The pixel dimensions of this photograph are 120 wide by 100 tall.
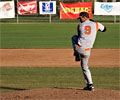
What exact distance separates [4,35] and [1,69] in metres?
13.5

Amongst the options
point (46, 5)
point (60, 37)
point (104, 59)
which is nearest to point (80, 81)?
point (104, 59)

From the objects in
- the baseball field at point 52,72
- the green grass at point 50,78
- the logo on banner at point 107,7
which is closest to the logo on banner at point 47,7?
the logo on banner at point 107,7

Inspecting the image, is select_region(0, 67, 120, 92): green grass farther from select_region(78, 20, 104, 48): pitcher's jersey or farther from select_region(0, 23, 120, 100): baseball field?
select_region(78, 20, 104, 48): pitcher's jersey

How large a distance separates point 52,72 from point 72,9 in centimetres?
2411

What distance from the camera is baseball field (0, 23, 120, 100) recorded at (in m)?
9.07

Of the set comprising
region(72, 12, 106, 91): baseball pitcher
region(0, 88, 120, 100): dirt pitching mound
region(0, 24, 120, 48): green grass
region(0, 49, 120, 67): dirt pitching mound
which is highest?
region(72, 12, 106, 91): baseball pitcher

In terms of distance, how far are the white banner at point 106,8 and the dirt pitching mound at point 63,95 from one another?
28.7 metres

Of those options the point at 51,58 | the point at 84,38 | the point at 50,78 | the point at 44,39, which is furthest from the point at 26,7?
the point at 84,38

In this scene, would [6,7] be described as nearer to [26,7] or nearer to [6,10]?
[6,10]

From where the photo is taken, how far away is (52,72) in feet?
46.6

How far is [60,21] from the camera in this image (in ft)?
133

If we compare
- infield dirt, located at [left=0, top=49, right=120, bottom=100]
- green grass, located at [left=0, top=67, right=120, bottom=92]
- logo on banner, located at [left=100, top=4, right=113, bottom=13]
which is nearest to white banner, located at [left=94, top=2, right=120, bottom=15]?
logo on banner, located at [left=100, top=4, right=113, bottom=13]

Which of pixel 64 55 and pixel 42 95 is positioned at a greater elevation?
pixel 42 95

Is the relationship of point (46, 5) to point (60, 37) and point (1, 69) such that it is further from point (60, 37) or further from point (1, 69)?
point (1, 69)
